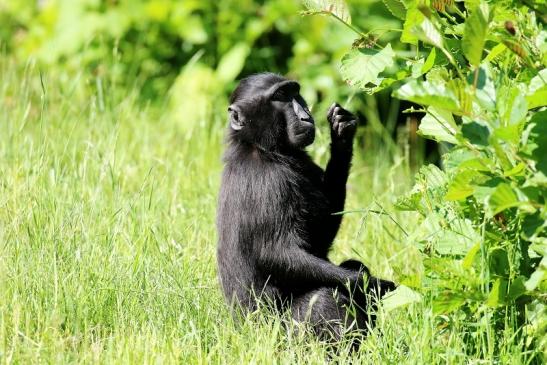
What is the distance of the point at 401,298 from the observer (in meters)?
3.80

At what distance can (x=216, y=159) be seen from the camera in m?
6.65

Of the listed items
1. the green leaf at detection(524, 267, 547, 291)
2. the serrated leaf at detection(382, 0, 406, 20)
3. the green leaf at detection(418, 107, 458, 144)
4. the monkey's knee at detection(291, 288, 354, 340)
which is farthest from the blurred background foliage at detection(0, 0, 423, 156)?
the green leaf at detection(524, 267, 547, 291)

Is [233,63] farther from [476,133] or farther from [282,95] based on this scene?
[476,133]

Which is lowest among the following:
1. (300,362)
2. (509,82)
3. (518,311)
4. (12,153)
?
(300,362)

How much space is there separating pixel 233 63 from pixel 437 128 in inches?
180

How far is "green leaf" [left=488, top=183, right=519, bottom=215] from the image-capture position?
3.09 m

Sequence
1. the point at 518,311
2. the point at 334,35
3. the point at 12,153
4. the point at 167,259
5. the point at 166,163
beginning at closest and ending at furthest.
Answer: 1. the point at 518,311
2. the point at 167,259
3. the point at 12,153
4. the point at 166,163
5. the point at 334,35

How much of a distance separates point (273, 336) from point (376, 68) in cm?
121

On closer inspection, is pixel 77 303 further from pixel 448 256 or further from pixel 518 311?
pixel 518 311

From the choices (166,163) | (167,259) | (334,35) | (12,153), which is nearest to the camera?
(167,259)

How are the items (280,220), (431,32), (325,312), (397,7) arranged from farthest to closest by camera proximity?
(280,220) → (325,312) → (397,7) → (431,32)

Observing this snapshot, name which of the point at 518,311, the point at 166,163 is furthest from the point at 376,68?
the point at 166,163

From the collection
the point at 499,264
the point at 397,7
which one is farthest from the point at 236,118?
the point at 499,264

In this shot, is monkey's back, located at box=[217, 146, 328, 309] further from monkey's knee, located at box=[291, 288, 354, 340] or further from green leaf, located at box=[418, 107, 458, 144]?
green leaf, located at box=[418, 107, 458, 144]
